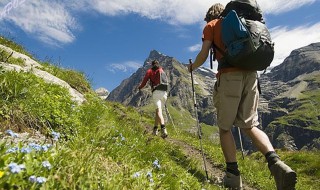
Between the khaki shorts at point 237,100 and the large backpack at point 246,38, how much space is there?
301mm

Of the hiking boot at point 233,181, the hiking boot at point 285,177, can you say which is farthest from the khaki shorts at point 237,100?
the hiking boot at point 285,177

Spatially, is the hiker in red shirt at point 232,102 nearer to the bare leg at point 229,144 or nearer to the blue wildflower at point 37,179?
the bare leg at point 229,144

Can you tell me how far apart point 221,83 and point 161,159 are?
1929 mm

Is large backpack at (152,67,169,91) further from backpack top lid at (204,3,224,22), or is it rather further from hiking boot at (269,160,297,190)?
hiking boot at (269,160,297,190)

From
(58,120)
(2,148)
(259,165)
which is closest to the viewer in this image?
(2,148)

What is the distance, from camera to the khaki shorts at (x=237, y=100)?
24.1 ft

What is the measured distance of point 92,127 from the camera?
7.93 m

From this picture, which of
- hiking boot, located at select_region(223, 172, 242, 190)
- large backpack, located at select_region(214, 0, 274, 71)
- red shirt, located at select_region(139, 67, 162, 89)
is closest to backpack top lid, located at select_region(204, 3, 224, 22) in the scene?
large backpack, located at select_region(214, 0, 274, 71)

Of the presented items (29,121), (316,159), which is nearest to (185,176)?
(29,121)

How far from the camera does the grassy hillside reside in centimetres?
353

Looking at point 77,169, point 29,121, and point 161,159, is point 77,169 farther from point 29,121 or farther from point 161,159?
point 161,159

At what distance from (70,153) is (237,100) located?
161 inches

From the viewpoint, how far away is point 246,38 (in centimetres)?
681

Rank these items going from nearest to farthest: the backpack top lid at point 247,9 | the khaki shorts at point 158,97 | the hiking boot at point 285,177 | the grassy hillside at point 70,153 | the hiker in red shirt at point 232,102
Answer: the grassy hillside at point 70,153, the hiking boot at point 285,177, the backpack top lid at point 247,9, the hiker in red shirt at point 232,102, the khaki shorts at point 158,97
